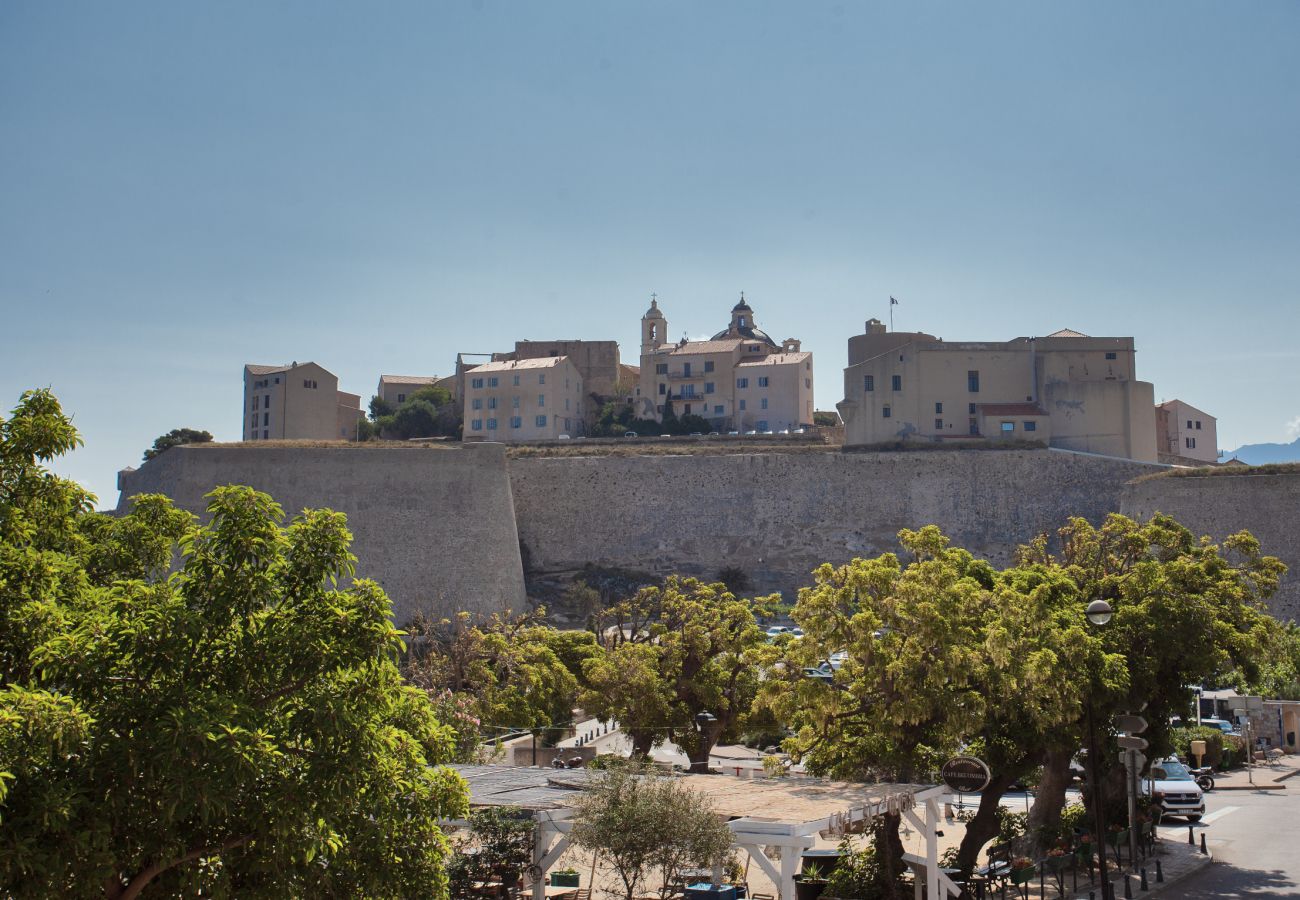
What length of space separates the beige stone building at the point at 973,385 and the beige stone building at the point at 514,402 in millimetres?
15743

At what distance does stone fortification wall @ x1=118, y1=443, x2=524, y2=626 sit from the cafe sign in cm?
2883

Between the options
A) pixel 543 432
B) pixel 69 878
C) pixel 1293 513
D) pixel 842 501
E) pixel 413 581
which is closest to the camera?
pixel 69 878

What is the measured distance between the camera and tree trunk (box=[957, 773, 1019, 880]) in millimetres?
13328

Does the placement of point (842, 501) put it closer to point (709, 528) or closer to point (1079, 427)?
point (709, 528)

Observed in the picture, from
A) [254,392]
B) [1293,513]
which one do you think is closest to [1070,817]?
[1293,513]

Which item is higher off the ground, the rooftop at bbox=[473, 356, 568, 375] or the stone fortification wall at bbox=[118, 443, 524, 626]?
the rooftop at bbox=[473, 356, 568, 375]

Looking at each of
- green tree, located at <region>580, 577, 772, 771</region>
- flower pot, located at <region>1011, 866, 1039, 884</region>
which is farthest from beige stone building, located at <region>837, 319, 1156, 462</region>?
flower pot, located at <region>1011, 866, 1039, 884</region>

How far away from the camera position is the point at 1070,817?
54.2 ft

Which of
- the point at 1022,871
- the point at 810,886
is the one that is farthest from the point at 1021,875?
the point at 810,886

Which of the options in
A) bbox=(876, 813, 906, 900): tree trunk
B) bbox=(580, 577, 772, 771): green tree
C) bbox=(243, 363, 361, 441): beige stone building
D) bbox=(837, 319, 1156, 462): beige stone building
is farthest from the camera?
bbox=(243, 363, 361, 441): beige stone building

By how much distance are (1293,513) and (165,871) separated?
3582 centimetres

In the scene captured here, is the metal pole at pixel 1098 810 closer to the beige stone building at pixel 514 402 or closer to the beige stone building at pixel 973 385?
the beige stone building at pixel 973 385

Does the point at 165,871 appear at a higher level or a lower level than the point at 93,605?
lower

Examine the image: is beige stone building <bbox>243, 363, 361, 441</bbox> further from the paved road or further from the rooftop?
the paved road
